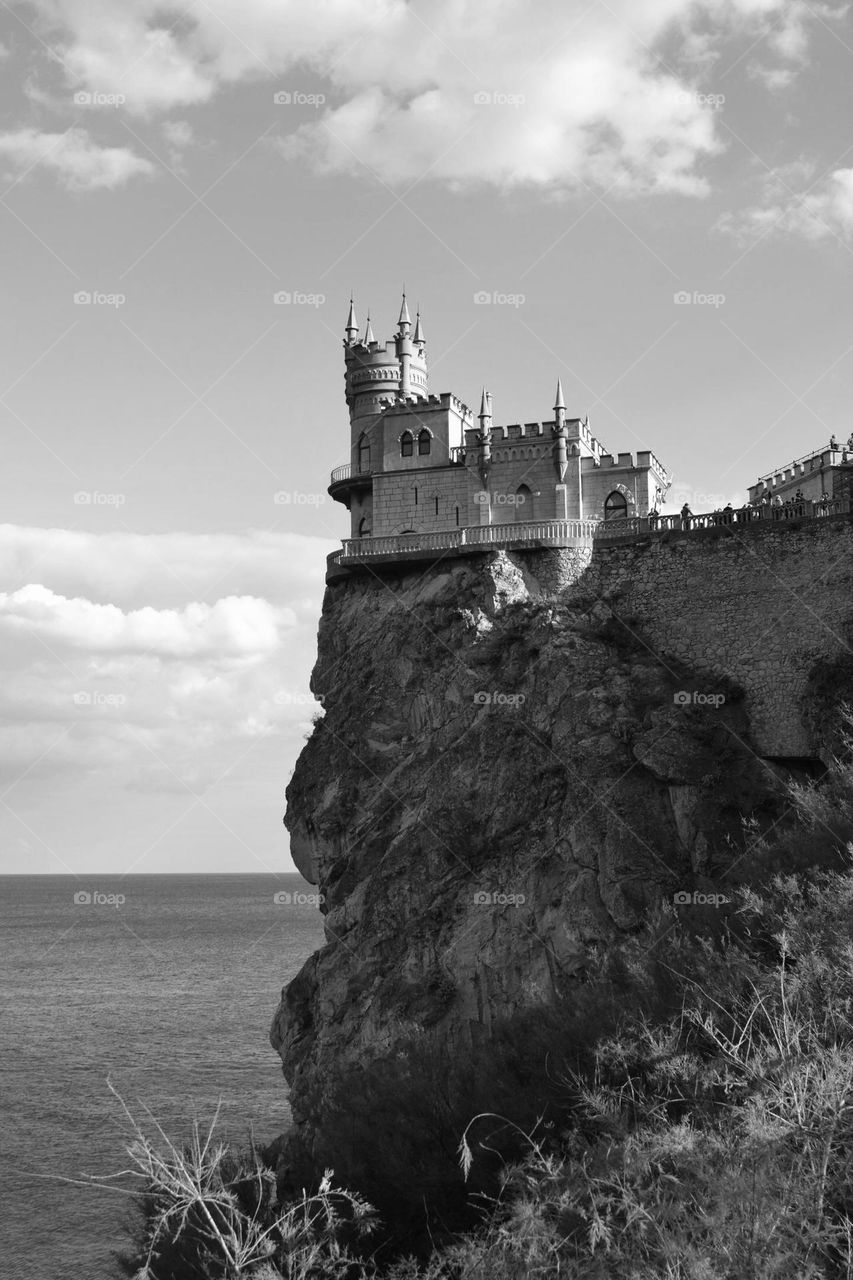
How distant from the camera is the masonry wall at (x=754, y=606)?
34.7 m

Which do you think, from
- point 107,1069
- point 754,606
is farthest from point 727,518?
point 107,1069

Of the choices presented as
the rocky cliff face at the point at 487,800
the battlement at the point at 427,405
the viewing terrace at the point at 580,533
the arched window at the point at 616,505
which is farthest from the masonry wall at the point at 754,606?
the battlement at the point at 427,405

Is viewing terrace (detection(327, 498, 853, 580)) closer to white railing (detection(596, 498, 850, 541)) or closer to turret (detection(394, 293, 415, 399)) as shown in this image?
white railing (detection(596, 498, 850, 541))

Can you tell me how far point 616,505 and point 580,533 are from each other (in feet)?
8.67

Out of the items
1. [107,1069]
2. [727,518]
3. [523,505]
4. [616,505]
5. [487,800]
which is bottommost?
[107,1069]

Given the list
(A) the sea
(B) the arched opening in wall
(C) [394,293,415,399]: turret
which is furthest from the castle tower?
(A) the sea

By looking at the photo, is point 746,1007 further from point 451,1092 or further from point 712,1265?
point 451,1092

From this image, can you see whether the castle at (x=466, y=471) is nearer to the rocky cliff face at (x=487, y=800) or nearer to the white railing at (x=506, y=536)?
the white railing at (x=506, y=536)

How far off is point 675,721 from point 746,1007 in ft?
64.6

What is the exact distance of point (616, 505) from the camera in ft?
135

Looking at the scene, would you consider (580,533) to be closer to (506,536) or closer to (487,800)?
(506,536)

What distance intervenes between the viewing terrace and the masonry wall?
297mm

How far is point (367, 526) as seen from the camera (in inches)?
1721

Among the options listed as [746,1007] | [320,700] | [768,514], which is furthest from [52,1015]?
[746,1007]
